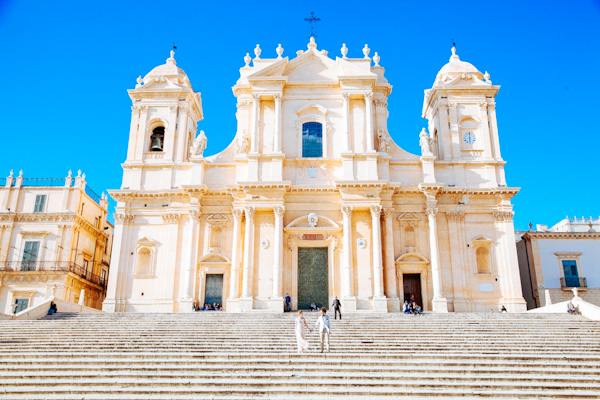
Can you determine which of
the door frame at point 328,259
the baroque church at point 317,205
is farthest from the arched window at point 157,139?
the door frame at point 328,259

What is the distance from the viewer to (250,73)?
29.2 m

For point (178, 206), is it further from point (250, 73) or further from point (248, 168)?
point (250, 73)

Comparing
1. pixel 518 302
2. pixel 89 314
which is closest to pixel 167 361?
pixel 89 314

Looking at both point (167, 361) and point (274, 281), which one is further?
point (274, 281)

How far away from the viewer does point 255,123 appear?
27.7 meters

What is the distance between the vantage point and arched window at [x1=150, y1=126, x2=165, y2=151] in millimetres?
29530

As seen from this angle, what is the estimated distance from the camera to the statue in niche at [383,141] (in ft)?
90.5

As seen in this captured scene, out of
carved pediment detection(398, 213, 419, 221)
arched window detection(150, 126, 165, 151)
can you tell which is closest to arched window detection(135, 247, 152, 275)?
arched window detection(150, 126, 165, 151)

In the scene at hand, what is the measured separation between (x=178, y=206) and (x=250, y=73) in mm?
8129

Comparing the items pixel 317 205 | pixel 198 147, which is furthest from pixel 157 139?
pixel 317 205

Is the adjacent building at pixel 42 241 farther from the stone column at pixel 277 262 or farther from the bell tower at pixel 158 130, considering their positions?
the stone column at pixel 277 262

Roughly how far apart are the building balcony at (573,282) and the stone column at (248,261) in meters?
18.1

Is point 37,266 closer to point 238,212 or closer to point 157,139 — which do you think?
point 157,139

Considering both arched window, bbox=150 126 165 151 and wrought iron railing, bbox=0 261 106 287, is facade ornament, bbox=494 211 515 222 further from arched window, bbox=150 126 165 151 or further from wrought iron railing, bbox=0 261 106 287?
wrought iron railing, bbox=0 261 106 287
